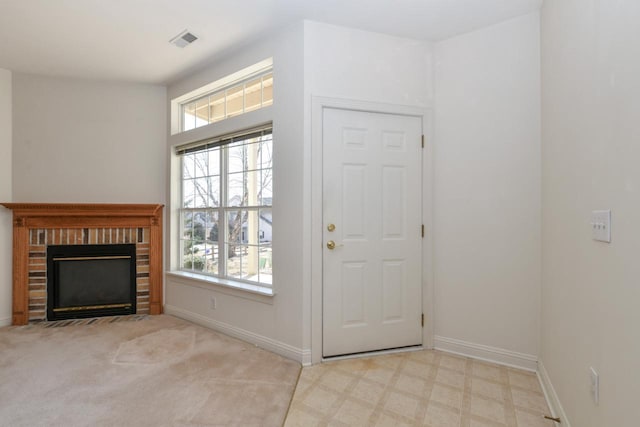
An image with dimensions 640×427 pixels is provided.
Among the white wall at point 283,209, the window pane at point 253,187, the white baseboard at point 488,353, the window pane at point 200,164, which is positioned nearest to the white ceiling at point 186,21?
the white wall at point 283,209

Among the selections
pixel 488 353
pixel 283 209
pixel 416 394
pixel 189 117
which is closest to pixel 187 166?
pixel 189 117

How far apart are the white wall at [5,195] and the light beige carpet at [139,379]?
0.44 meters

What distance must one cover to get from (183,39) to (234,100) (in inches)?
27.6

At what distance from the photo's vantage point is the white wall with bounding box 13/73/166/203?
374 cm

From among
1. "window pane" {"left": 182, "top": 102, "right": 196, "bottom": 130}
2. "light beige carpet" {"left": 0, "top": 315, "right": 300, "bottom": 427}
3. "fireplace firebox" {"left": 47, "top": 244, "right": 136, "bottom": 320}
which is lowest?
"light beige carpet" {"left": 0, "top": 315, "right": 300, "bottom": 427}

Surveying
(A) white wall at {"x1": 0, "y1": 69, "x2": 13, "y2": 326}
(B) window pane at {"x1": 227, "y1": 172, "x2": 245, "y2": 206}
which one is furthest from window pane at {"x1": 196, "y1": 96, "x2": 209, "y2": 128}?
(A) white wall at {"x1": 0, "y1": 69, "x2": 13, "y2": 326}

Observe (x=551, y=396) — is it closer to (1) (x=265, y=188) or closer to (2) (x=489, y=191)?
(2) (x=489, y=191)

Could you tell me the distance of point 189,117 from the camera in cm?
399

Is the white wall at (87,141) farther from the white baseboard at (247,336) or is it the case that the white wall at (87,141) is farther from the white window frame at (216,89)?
the white baseboard at (247,336)

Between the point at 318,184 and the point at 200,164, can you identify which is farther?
the point at 200,164

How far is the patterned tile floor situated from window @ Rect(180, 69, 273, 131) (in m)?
2.35

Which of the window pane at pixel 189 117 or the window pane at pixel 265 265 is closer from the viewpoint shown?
the window pane at pixel 265 265

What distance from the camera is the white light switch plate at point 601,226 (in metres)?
1.32

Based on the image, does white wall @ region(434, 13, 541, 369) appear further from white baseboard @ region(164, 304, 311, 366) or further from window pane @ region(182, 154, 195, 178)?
window pane @ region(182, 154, 195, 178)
